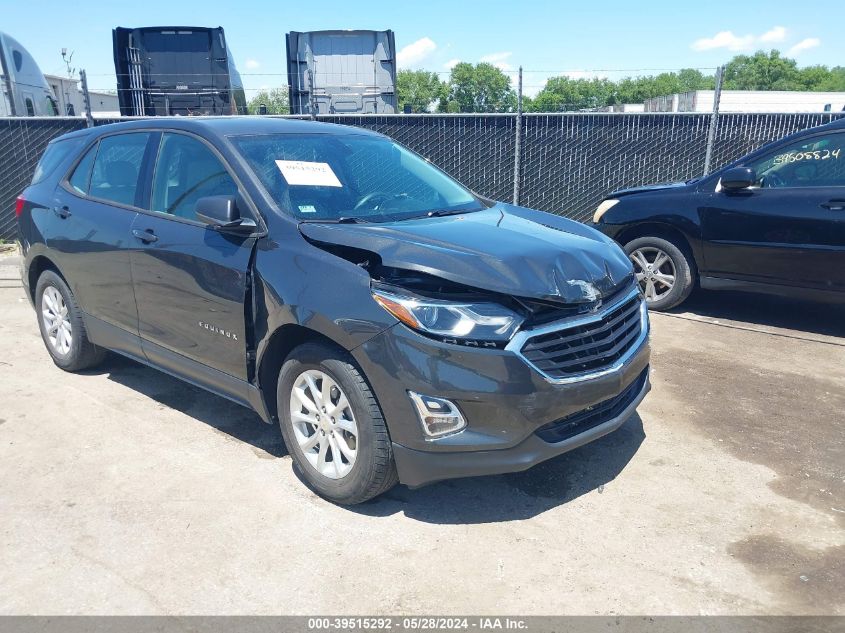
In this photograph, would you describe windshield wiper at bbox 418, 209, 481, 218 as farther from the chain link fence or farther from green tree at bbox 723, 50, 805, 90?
green tree at bbox 723, 50, 805, 90

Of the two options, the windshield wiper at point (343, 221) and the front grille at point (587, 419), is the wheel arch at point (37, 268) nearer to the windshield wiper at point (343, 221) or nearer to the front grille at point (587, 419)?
the windshield wiper at point (343, 221)

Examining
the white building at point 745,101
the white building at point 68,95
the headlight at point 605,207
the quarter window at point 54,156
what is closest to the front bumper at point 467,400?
the quarter window at point 54,156

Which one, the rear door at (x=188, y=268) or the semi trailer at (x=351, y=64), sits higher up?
the semi trailer at (x=351, y=64)

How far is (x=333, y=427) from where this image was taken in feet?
10.3

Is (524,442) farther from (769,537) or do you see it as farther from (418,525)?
(769,537)

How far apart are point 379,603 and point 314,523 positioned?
0.64 meters

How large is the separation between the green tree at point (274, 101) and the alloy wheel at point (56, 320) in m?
9.11

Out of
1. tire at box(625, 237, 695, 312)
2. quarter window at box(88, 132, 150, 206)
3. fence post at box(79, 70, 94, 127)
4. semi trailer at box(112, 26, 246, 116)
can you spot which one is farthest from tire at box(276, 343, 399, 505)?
semi trailer at box(112, 26, 246, 116)

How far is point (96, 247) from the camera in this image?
168 inches

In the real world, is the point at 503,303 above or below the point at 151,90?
below

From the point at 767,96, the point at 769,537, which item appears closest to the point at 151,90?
the point at 769,537

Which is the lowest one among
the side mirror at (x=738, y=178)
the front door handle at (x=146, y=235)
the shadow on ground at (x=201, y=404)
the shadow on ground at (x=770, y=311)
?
the shadow on ground at (x=770, y=311)

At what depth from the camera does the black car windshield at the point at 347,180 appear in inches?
138

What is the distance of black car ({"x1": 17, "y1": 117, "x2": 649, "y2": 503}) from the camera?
9.25 feet
